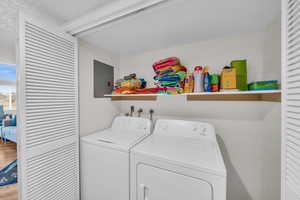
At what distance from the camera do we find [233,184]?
1505mm

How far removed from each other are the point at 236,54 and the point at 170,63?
0.83 meters

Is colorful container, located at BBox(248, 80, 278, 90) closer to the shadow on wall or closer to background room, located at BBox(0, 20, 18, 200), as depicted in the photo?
the shadow on wall

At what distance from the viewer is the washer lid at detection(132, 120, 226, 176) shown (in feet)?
2.97

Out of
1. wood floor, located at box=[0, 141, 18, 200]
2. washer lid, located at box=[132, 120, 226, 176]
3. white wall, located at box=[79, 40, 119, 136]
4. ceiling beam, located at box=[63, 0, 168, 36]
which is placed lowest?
wood floor, located at box=[0, 141, 18, 200]

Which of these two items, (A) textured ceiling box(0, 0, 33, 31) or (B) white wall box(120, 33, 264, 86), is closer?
(A) textured ceiling box(0, 0, 33, 31)

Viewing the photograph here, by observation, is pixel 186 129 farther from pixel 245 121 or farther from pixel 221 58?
pixel 221 58

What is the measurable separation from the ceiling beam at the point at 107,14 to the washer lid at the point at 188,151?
126cm

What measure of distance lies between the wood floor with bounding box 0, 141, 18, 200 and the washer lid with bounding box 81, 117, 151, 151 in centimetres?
153

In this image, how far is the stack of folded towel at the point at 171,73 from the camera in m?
1.57

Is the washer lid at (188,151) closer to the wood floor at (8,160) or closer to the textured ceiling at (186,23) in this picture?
the textured ceiling at (186,23)

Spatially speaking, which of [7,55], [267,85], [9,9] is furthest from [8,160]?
[267,85]

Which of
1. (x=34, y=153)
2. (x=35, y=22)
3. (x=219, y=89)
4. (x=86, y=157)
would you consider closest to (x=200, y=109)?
(x=219, y=89)

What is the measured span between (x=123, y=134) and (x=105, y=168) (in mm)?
469

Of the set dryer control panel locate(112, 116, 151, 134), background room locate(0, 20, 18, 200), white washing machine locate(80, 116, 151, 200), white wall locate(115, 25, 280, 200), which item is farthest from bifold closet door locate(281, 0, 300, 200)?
background room locate(0, 20, 18, 200)
